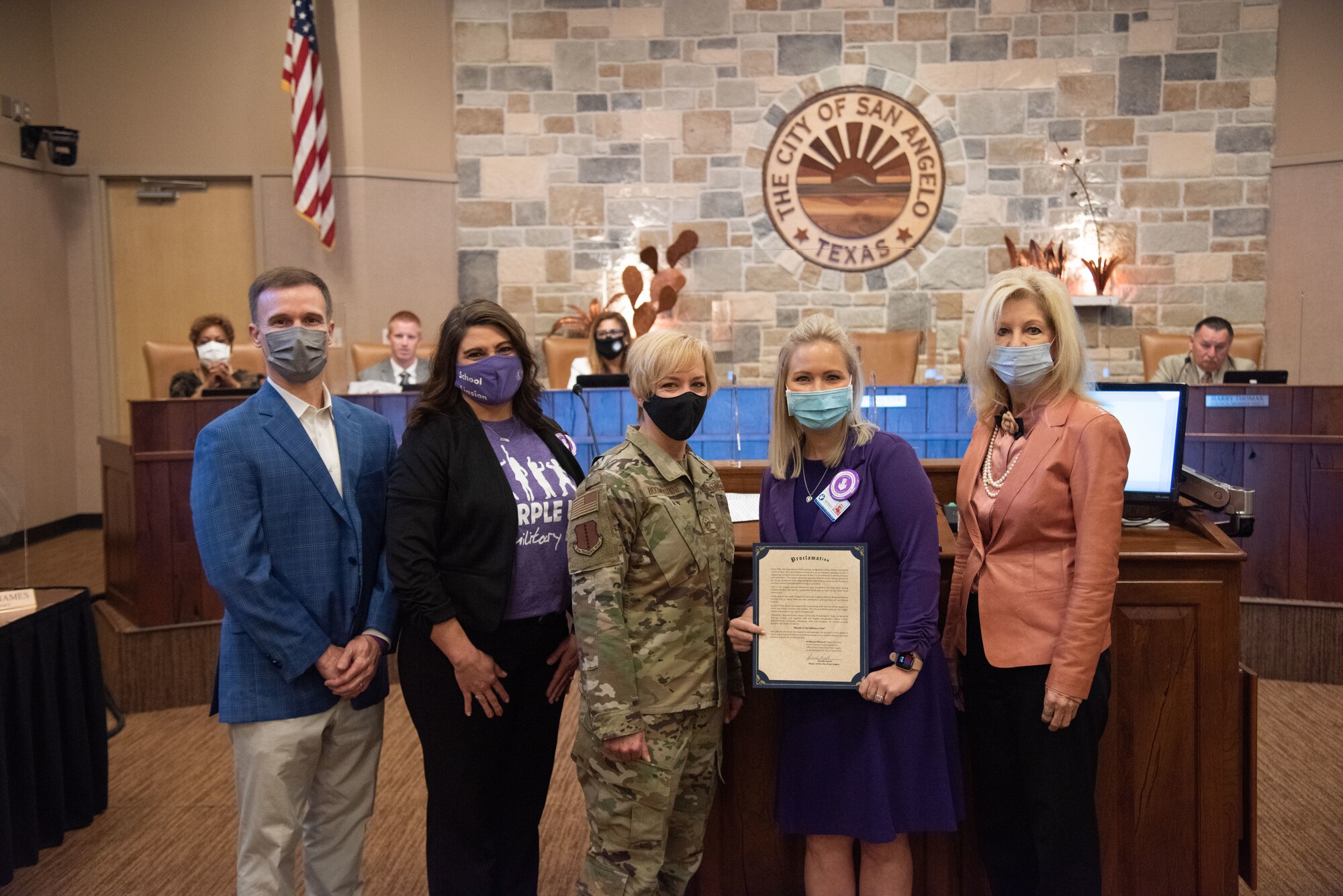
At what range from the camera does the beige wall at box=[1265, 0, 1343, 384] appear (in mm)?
6613

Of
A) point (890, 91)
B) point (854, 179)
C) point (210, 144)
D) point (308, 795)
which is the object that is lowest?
point (308, 795)

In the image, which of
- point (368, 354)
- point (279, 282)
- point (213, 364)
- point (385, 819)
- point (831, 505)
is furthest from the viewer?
point (368, 354)

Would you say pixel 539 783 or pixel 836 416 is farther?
pixel 539 783

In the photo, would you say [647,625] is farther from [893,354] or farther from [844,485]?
[893,354]

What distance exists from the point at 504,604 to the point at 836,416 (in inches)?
29.3

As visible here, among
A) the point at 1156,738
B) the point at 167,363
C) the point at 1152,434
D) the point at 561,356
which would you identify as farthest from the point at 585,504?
the point at 167,363

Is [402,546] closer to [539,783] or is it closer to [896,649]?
[539,783]

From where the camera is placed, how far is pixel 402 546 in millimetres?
1884

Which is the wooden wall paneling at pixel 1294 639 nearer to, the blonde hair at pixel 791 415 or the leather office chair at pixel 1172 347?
the leather office chair at pixel 1172 347

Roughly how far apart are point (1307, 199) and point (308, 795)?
736 cm

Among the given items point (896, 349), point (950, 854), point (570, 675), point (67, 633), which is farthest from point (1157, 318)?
point (67, 633)

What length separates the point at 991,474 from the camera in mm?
1895

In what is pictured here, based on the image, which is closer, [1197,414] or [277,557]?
[277,557]

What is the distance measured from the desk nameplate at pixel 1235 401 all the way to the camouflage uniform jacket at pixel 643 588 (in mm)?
3426
